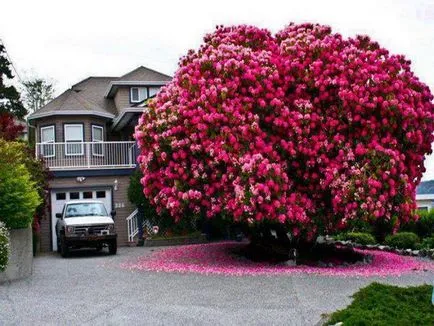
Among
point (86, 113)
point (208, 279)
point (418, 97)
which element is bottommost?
point (208, 279)

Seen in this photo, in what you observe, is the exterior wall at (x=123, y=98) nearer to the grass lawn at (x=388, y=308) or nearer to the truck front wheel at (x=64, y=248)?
the truck front wheel at (x=64, y=248)

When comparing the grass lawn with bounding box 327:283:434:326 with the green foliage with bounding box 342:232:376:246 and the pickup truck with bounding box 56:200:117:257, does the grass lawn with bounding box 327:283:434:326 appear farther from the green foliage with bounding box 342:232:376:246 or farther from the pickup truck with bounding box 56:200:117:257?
the green foliage with bounding box 342:232:376:246

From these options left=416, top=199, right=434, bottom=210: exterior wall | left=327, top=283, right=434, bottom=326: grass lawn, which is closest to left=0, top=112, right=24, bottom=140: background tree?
left=327, top=283, right=434, bottom=326: grass lawn

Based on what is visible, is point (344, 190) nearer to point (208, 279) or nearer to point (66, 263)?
point (208, 279)

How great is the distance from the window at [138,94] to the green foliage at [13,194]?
17.1 metres

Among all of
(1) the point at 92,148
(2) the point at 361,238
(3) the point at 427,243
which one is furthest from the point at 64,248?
(3) the point at 427,243

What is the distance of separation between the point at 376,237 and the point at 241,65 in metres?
10.5

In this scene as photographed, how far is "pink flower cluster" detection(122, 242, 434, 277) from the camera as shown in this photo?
15.7 meters

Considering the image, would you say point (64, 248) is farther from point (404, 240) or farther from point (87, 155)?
point (404, 240)

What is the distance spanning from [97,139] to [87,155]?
89.7 inches

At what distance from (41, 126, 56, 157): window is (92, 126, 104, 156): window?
1.72 m

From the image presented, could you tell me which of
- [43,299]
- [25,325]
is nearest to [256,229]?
[43,299]

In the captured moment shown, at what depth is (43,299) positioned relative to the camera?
11.6 metres

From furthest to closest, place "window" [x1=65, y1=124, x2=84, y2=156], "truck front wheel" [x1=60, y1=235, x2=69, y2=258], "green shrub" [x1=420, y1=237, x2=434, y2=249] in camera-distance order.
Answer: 1. "window" [x1=65, y1=124, x2=84, y2=156]
2. "truck front wheel" [x1=60, y1=235, x2=69, y2=258]
3. "green shrub" [x1=420, y1=237, x2=434, y2=249]
